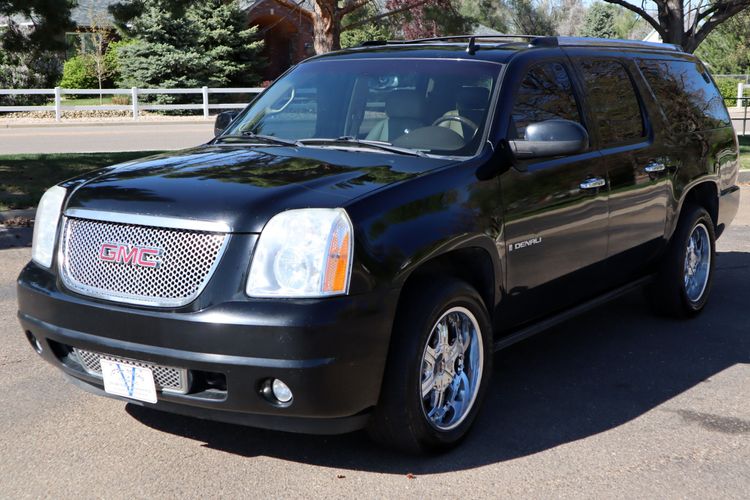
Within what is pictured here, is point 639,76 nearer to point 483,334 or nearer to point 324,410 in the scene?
point 483,334

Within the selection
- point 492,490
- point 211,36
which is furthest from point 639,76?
point 211,36

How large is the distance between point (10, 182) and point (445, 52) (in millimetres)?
8986

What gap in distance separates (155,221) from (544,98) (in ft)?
7.74

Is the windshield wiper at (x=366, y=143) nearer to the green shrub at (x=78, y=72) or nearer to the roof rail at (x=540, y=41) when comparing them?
the roof rail at (x=540, y=41)

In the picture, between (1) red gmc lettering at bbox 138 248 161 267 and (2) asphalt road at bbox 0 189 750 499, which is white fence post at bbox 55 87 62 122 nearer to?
(2) asphalt road at bbox 0 189 750 499

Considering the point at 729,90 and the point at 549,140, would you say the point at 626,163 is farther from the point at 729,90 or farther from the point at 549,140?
the point at 729,90

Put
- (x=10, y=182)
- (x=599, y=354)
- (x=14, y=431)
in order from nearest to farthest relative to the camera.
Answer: (x=14, y=431) < (x=599, y=354) < (x=10, y=182)

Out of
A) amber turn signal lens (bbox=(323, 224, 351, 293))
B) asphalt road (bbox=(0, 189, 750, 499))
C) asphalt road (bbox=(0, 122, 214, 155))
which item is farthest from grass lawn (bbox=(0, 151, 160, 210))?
amber turn signal lens (bbox=(323, 224, 351, 293))

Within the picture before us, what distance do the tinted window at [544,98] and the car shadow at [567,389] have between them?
145 cm

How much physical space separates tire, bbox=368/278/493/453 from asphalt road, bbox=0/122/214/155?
15481 mm

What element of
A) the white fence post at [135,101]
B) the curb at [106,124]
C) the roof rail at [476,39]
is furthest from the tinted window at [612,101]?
the white fence post at [135,101]

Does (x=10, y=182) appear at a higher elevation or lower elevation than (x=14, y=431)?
higher

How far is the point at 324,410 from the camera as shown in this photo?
3.74 meters

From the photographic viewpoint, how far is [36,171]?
45.5 feet
